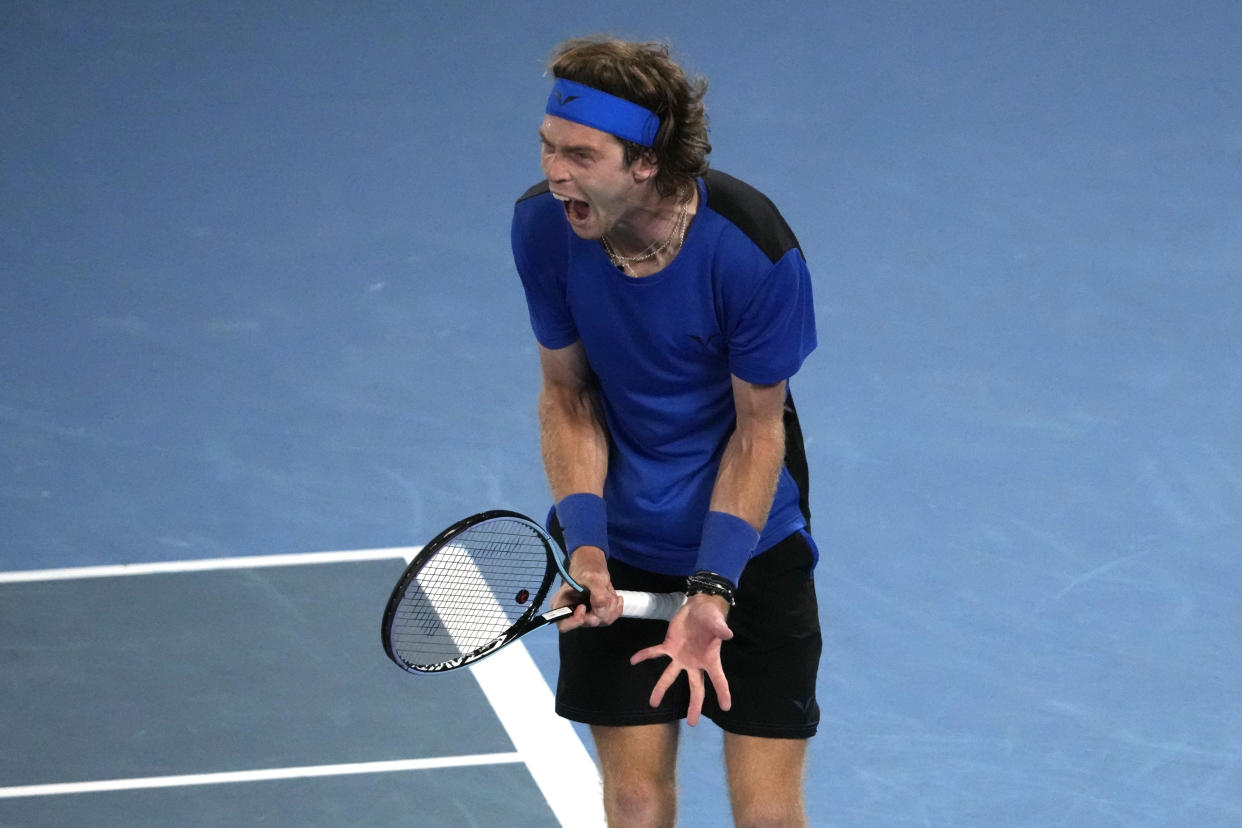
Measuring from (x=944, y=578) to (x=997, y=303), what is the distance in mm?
1845

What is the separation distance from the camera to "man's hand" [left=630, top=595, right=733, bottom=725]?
3.72 meters

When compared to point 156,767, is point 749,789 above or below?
above

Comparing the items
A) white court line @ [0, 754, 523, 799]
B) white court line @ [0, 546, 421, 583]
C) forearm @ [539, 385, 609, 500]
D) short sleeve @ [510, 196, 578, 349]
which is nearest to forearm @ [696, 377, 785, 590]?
forearm @ [539, 385, 609, 500]

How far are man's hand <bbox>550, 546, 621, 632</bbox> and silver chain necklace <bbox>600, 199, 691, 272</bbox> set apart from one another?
0.56m

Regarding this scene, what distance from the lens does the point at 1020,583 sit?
600cm

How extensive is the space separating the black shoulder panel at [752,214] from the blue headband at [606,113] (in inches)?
9.1

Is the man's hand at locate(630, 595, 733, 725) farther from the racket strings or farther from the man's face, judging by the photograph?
the man's face

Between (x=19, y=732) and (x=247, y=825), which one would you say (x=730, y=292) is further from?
(x=19, y=732)

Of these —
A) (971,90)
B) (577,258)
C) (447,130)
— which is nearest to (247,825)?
(577,258)

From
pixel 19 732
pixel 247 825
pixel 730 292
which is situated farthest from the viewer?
pixel 19 732

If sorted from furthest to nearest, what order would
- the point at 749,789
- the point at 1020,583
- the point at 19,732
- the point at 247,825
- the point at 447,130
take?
the point at 447,130, the point at 1020,583, the point at 19,732, the point at 247,825, the point at 749,789

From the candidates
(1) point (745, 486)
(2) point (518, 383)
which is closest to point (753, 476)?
(1) point (745, 486)

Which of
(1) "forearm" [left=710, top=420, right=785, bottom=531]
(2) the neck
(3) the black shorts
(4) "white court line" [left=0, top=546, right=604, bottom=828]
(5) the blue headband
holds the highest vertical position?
(5) the blue headband

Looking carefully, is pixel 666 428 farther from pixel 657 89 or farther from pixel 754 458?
pixel 657 89
